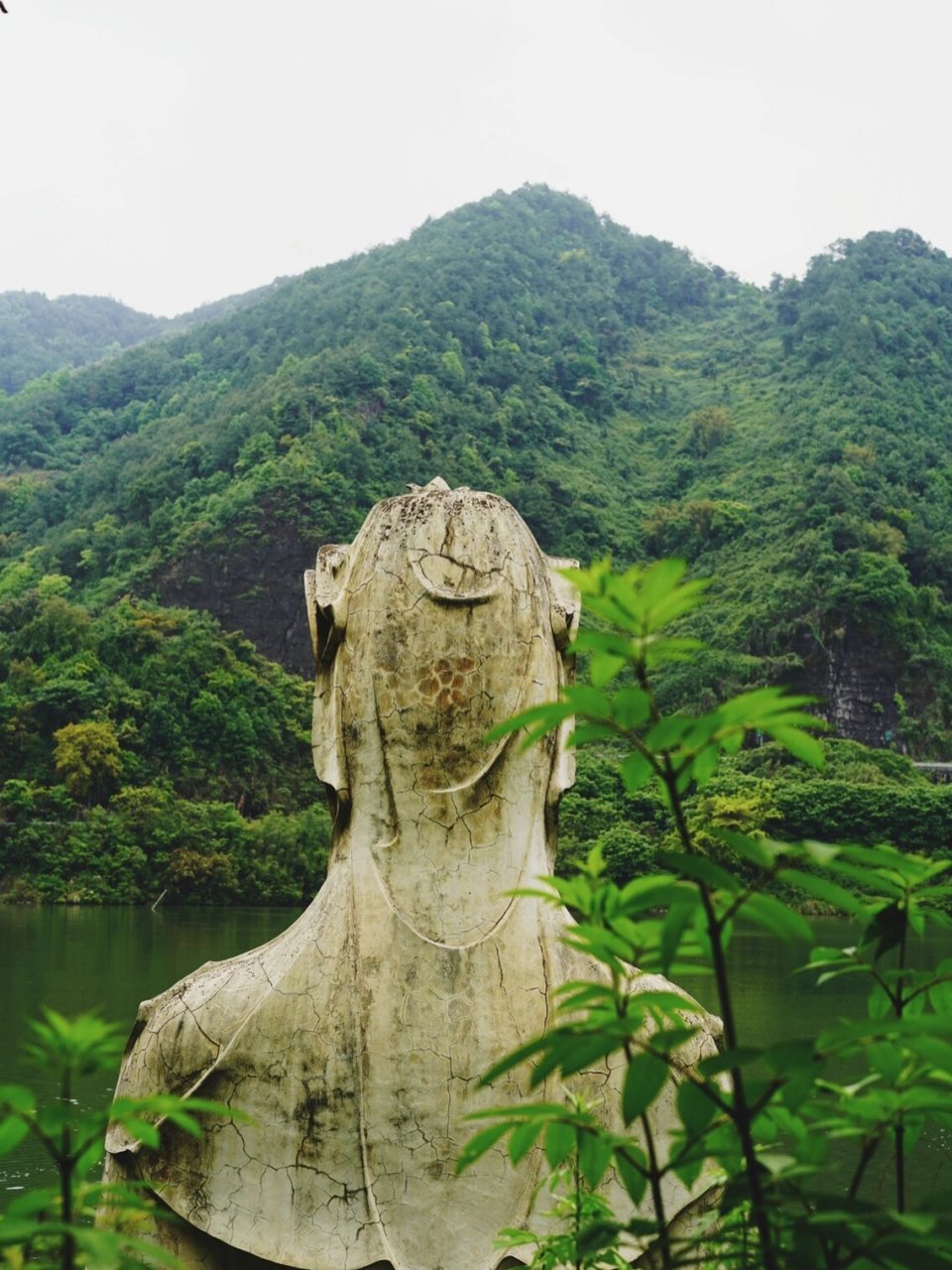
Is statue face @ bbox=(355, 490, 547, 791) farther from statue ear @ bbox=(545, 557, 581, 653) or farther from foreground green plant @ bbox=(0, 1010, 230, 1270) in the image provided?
foreground green plant @ bbox=(0, 1010, 230, 1270)

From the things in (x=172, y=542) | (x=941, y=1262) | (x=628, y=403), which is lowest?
(x=941, y=1262)

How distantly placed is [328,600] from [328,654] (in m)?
0.12

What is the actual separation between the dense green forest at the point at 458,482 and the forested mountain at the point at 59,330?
36307 millimetres

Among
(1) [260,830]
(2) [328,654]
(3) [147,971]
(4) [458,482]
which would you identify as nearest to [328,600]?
(2) [328,654]

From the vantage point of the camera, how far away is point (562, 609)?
344 centimetres

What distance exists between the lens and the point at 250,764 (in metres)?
41.0

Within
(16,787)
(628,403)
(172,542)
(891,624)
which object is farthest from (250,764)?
(628,403)

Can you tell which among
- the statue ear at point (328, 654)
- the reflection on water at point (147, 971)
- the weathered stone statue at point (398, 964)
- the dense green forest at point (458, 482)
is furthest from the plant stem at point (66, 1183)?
the dense green forest at point (458, 482)

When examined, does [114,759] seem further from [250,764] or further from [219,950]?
[219,950]

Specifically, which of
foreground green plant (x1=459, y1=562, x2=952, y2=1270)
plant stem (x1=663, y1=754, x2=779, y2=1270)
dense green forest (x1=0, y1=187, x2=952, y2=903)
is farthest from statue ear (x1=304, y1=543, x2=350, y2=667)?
dense green forest (x1=0, y1=187, x2=952, y2=903)

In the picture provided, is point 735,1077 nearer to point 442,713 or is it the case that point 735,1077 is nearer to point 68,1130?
point 68,1130

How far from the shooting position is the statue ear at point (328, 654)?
335 centimetres

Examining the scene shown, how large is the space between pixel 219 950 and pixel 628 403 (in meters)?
62.7

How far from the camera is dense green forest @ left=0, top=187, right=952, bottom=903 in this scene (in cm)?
3731
